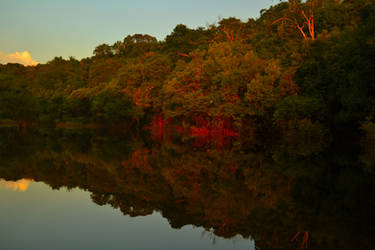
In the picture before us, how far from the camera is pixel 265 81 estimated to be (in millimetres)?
33500

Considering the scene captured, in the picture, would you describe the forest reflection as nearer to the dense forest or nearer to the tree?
the dense forest

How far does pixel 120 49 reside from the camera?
11569cm

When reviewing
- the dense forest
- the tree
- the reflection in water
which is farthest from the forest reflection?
the tree

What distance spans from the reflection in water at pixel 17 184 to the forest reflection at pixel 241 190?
45cm

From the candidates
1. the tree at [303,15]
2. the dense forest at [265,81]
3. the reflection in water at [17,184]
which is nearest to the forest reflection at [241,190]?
the reflection in water at [17,184]

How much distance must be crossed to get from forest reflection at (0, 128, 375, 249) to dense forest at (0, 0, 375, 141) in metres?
10.3

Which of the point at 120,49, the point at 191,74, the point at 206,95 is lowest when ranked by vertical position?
the point at 206,95

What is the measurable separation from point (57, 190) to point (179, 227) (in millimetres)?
5866

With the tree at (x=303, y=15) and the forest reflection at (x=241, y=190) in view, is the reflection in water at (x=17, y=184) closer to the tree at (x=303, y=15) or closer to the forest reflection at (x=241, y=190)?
the forest reflection at (x=241, y=190)

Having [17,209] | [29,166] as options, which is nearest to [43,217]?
[17,209]

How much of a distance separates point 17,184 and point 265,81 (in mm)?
25560

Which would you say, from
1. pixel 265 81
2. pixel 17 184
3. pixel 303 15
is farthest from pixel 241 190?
pixel 303 15

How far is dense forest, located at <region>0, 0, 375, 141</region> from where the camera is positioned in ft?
96.8

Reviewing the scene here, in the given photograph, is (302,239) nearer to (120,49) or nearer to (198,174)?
(198,174)
